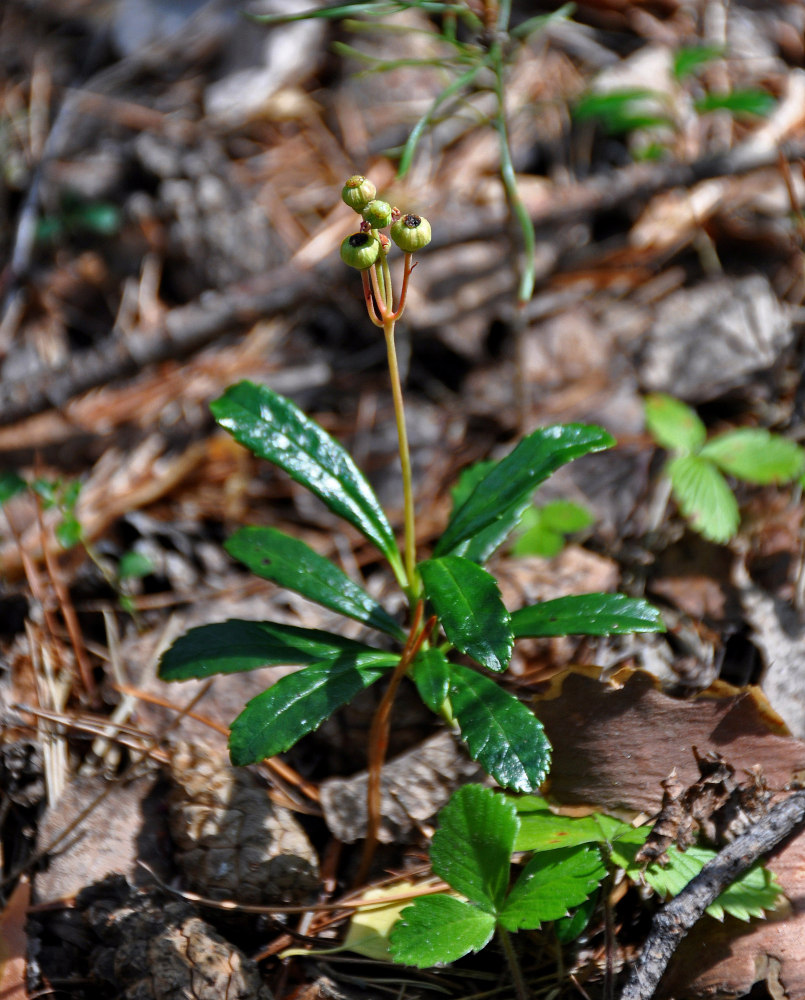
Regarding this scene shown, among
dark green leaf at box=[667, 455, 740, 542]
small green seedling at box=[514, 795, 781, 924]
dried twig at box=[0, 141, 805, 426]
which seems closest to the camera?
small green seedling at box=[514, 795, 781, 924]

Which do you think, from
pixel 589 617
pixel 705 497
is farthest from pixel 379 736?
pixel 705 497

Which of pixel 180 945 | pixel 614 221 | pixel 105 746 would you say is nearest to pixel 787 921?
pixel 180 945

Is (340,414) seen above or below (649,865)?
above

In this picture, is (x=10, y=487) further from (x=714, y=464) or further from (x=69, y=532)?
(x=714, y=464)

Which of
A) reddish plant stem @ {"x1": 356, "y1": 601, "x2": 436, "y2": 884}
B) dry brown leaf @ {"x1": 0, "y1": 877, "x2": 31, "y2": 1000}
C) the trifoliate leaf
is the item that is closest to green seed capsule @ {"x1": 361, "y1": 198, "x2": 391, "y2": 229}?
reddish plant stem @ {"x1": 356, "y1": 601, "x2": 436, "y2": 884}

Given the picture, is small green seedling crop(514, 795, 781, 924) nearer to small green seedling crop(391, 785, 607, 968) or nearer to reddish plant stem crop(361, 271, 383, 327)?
small green seedling crop(391, 785, 607, 968)

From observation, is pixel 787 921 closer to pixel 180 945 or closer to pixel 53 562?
pixel 180 945

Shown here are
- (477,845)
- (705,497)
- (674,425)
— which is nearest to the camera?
(477,845)
